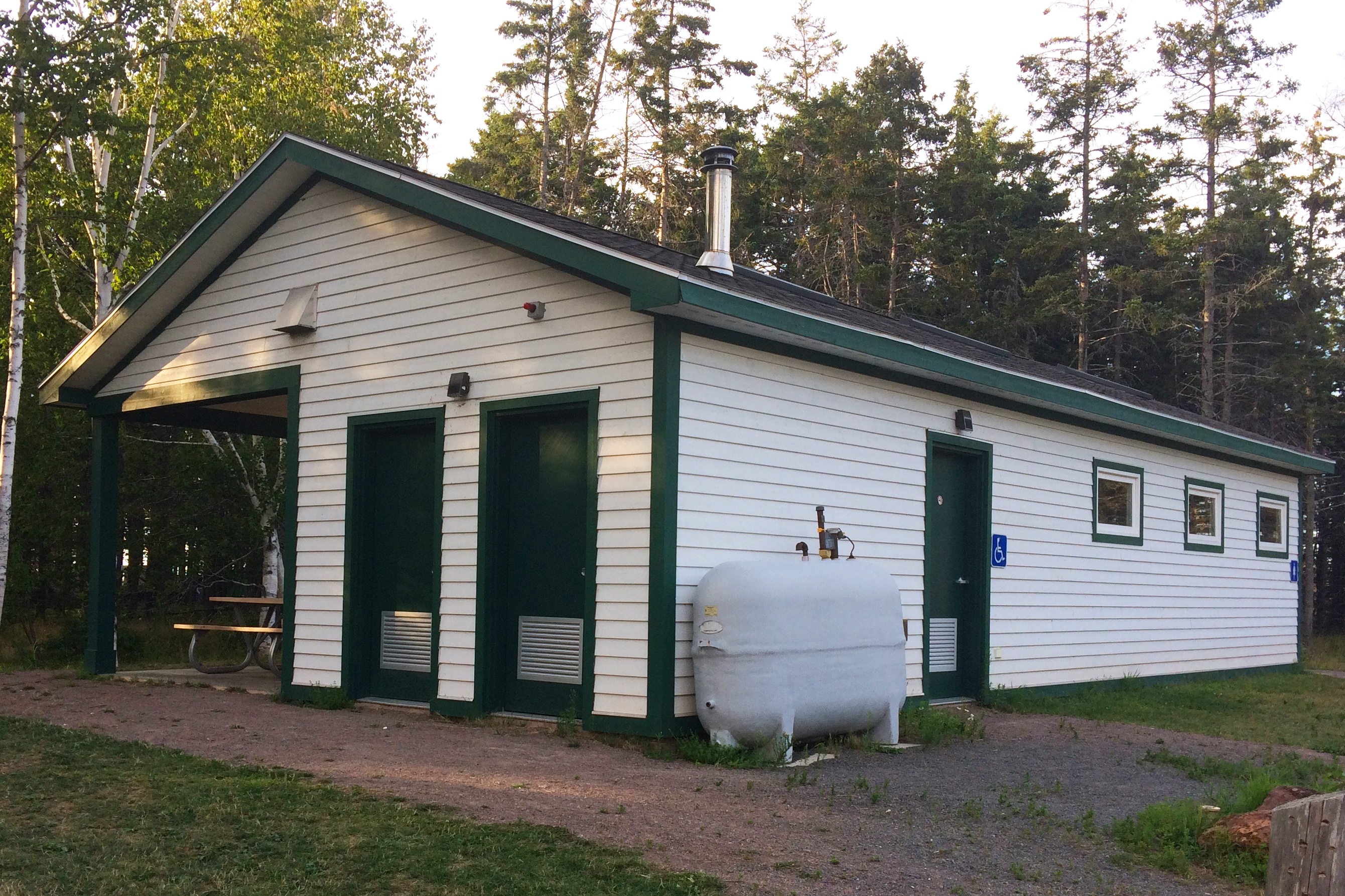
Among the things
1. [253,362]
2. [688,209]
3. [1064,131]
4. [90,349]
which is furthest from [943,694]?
[1064,131]

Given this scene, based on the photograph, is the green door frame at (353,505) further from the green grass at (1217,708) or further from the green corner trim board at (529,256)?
Answer: the green grass at (1217,708)

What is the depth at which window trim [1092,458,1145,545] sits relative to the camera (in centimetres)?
1264

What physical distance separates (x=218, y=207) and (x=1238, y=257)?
25.0m

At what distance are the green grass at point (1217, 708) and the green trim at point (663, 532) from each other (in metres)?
4.30

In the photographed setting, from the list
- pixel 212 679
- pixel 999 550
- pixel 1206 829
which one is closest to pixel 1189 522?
pixel 999 550

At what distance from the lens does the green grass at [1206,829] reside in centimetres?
523

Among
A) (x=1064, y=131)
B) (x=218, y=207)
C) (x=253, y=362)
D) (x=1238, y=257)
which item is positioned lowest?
(x=253, y=362)

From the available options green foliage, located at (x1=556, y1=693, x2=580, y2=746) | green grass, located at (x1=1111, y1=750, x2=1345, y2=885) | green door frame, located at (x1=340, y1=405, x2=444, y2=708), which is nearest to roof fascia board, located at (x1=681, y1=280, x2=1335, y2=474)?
green door frame, located at (x1=340, y1=405, x2=444, y2=708)

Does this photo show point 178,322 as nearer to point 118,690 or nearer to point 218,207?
point 218,207

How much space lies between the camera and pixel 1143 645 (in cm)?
1338

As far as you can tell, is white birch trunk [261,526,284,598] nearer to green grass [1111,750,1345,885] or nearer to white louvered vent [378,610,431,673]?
white louvered vent [378,610,431,673]

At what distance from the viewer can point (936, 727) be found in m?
8.64

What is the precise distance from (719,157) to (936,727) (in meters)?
4.61

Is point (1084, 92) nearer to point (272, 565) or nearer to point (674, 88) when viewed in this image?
point (674, 88)
